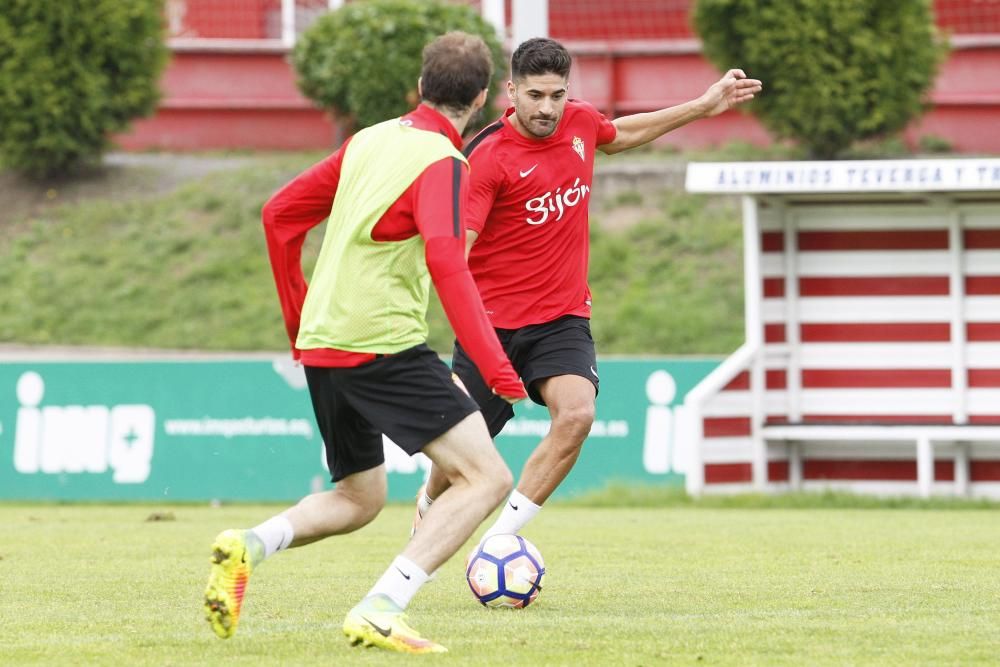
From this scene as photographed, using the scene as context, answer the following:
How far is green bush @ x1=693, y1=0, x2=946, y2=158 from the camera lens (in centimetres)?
2216

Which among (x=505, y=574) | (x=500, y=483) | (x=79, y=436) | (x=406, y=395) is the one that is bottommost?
(x=79, y=436)

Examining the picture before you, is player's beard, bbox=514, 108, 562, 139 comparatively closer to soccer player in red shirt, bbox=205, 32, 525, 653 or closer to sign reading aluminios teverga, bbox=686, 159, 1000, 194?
soccer player in red shirt, bbox=205, 32, 525, 653

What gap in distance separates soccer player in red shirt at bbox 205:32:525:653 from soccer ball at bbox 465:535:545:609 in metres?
1.34

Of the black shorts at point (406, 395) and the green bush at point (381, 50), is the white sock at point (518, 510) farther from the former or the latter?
the green bush at point (381, 50)

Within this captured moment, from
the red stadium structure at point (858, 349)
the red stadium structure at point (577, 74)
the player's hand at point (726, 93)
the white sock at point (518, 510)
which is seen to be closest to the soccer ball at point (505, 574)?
the white sock at point (518, 510)

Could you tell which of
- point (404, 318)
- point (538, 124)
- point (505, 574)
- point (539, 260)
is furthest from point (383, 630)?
point (538, 124)

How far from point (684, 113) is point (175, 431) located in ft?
27.2

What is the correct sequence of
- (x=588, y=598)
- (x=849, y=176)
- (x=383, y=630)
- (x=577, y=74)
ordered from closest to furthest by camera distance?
(x=383, y=630)
(x=588, y=598)
(x=849, y=176)
(x=577, y=74)

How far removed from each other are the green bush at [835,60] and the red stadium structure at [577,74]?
226 cm

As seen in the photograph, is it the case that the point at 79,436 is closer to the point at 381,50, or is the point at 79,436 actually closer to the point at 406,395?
the point at 381,50

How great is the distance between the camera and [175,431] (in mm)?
16078

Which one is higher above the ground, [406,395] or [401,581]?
[406,395]

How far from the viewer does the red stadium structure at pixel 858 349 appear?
15.5 m

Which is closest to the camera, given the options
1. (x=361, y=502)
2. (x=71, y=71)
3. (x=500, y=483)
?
(x=500, y=483)
